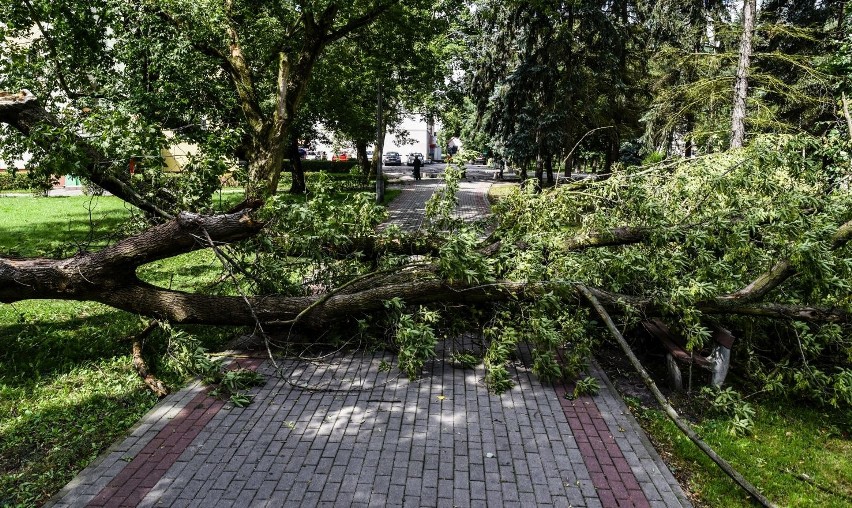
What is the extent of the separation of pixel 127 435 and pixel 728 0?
28.2 meters

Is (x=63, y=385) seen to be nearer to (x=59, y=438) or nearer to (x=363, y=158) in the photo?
(x=59, y=438)

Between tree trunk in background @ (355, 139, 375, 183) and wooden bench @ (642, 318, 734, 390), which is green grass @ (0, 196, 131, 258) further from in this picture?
tree trunk in background @ (355, 139, 375, 183)

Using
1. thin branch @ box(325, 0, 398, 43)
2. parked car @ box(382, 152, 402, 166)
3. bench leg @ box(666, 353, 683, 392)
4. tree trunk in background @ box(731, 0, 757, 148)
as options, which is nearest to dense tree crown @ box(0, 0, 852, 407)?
bench leg @ box(666, 353, 683, 392)

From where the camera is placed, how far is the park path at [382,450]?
430 cm

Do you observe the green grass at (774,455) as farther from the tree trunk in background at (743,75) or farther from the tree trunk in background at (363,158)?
the tree trunk in background at (363,158)

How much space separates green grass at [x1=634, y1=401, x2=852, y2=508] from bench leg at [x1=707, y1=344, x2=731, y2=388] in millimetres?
472

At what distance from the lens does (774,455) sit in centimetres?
507

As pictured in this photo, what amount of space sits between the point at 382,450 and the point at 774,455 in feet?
11.6

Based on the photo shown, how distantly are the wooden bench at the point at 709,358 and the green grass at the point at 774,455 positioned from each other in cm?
53

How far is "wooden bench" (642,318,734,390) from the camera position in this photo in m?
6.06

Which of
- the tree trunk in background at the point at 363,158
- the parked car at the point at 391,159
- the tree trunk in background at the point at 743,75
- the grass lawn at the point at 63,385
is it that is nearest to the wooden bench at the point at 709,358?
the grass lawn at the point at 63,385

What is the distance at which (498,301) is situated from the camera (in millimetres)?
6934

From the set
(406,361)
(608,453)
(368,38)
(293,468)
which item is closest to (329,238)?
(406,361)

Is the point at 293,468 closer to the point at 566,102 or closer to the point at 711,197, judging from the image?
the point at 711,197
